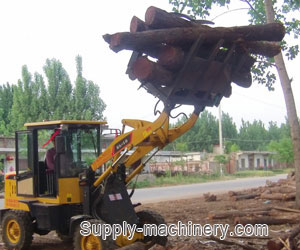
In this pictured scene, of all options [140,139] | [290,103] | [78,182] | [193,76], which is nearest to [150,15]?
[193,76]

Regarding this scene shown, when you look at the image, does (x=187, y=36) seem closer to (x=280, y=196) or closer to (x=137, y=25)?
(x=137, y=25)

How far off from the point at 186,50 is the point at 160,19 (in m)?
0.66

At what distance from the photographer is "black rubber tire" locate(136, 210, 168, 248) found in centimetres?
824

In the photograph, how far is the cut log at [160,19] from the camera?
6535 mm

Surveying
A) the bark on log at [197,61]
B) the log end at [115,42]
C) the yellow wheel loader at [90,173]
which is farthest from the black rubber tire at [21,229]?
the bark on log at [197,61]

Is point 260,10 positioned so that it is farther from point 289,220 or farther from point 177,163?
point 177,163

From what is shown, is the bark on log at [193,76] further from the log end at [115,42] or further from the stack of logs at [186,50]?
the log end at [115,42]

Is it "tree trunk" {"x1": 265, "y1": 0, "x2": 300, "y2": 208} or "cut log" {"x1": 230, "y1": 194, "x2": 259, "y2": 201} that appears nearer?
"tree trunk" {"x1": 265, "y1": 0, "x2": 300, "y2": 208}

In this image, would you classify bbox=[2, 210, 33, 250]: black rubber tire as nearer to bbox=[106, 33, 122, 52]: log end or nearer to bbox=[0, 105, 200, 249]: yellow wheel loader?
bbox=[0, 105, 200, 249]: yellow wheel loader

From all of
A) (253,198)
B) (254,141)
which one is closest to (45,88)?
(253,198)

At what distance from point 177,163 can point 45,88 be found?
1608 centimetres

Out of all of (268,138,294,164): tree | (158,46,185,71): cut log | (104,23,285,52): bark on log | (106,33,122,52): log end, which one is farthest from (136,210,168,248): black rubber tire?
(268,138,294,164): tree

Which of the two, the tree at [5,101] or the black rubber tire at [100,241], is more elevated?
the tree at [5,101]

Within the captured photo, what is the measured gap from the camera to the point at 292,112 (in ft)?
42.8
